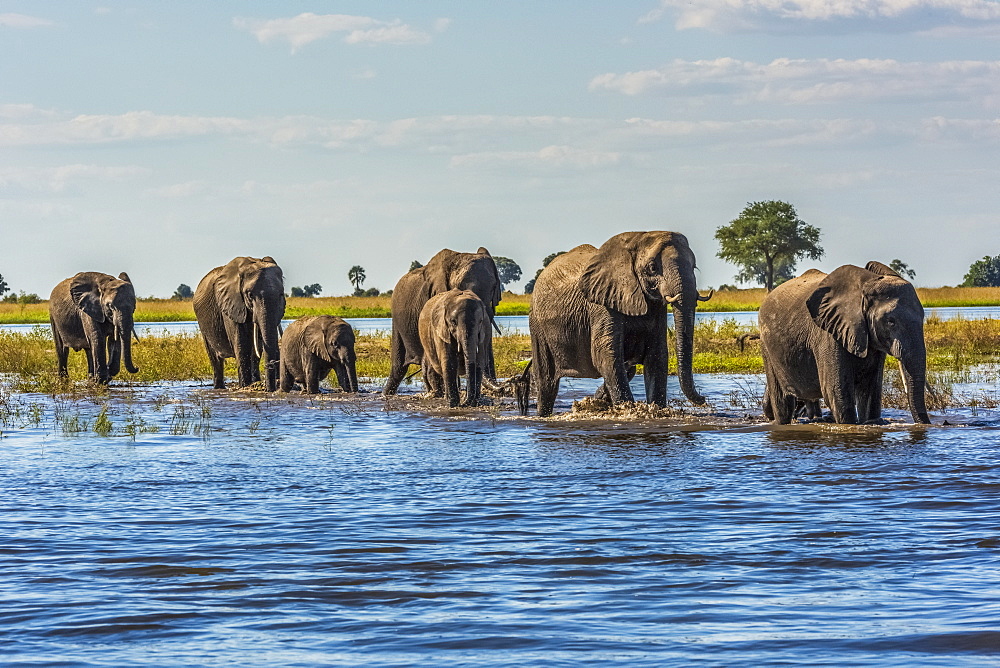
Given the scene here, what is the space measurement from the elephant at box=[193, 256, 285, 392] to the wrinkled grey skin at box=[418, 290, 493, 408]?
12.8ft

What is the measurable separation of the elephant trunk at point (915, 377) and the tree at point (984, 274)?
111m

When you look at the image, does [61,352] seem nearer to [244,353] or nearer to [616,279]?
[244,353]

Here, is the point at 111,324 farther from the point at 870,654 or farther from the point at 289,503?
the point at 870,654

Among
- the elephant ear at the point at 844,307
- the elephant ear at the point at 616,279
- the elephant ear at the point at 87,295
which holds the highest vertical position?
the elephant ear at the point at 87,295

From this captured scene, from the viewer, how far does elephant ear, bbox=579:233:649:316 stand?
16.2m

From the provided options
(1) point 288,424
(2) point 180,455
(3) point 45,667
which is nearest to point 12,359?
(1) point 288,424

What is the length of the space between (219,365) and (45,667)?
19.3 metres

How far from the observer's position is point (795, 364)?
585 inches

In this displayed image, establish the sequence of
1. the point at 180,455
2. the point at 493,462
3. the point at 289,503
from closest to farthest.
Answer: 1. the point at 289,503
2. the point at 493,462
3. the point at 180,455

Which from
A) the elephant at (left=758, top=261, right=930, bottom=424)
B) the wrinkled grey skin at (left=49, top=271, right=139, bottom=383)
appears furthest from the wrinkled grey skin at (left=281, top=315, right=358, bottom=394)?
the elephant at (left=758, top=261, right=930, bottom=424)

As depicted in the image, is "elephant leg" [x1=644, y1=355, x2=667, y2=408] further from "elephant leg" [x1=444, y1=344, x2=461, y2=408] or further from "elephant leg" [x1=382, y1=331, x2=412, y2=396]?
"elephant leg" [x1=382, y1=331, x2=412, y2=396]

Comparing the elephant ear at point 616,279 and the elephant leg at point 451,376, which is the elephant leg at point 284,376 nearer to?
the elephant leg at point 451,376

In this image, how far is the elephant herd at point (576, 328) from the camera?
14.0m

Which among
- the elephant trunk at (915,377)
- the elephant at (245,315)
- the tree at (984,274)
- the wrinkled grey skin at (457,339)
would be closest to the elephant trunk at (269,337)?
the elephant at (245,315)
